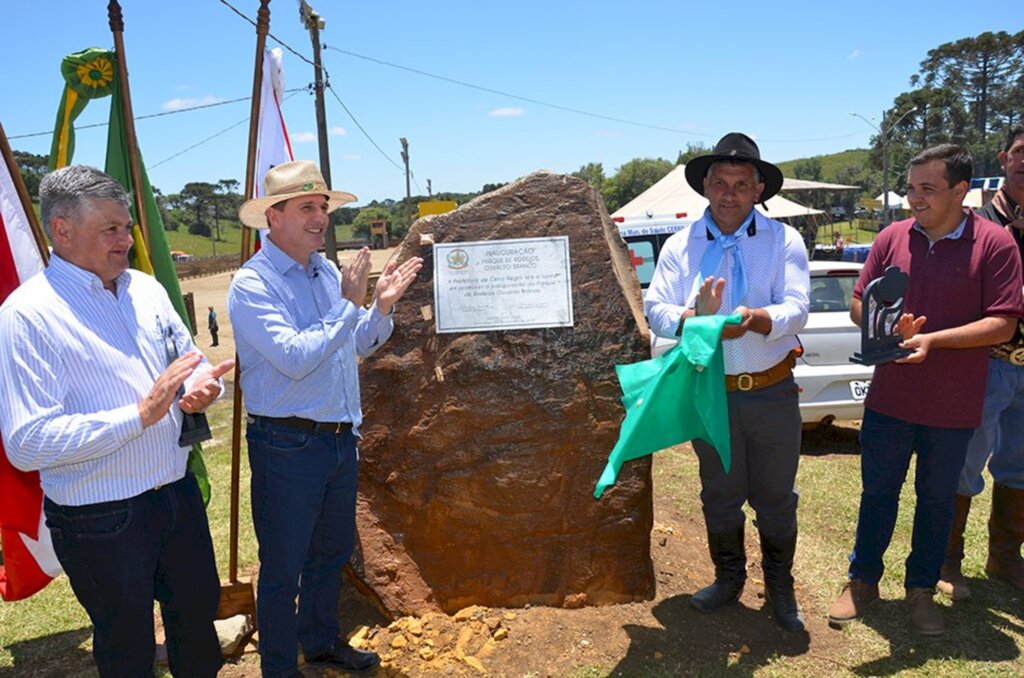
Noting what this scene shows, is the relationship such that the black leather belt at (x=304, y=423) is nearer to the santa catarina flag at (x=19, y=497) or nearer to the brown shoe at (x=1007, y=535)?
the santa catarina flag at (x=19, y=497)

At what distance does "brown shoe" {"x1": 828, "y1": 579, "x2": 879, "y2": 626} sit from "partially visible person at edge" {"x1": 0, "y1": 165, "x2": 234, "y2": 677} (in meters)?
2.95

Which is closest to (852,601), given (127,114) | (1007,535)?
(1007,535)

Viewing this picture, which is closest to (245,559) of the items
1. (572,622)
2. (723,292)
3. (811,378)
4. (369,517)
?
(369,517)

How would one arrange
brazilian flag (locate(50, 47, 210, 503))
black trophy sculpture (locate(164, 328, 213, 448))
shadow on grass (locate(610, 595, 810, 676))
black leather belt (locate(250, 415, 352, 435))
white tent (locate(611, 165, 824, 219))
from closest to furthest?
black trophy sculpture (locate(164, 328, 213, 448)) → black leather belt (locate(250, 415, 352, 435)) → shadow on grass (locate(610, 595, 810, 676)) → brazilian flag (locate(50, 47, 210, 503)) → white tent (locate(611, 165, 824, 219))

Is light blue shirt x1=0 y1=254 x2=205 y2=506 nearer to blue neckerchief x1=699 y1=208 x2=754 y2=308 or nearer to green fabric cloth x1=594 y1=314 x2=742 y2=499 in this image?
green fabric cloth x1=594 y1=314 x2=742 y2=499

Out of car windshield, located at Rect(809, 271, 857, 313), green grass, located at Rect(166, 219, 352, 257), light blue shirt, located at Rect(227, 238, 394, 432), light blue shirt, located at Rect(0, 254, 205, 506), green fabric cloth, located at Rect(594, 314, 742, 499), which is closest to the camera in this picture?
light blue shirt, located at Rect(0, 254, 205, 506)

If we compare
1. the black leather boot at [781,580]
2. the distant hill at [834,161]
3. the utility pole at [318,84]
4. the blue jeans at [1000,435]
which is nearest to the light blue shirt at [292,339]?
the black leather boot at [781,580]

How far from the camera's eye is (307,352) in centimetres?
271

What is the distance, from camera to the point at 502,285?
12.2 feet

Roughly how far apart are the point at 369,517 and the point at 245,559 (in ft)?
5.13

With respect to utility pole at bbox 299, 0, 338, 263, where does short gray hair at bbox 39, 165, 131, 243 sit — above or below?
below

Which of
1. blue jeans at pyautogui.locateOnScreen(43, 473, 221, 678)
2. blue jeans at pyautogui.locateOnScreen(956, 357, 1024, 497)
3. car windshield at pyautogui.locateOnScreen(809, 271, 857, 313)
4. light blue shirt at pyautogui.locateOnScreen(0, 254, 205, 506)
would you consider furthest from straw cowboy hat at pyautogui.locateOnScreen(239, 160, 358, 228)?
car windshield at pyautogui.locateOnScreen(809, 271, 857, 313)

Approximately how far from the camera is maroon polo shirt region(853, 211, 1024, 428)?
326cm

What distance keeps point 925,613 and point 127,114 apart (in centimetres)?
438
